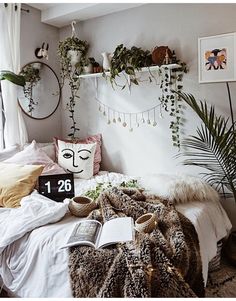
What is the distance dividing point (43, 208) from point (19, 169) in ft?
2.02

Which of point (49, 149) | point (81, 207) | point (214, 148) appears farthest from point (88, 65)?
point (81, 207)

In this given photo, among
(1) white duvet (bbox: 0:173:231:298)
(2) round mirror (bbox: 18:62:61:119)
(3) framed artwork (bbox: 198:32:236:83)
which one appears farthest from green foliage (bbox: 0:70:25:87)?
(3) framed artwork (bbox: 198:32:236:83)

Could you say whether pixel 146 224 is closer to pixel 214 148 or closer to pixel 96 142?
pixel 214 148

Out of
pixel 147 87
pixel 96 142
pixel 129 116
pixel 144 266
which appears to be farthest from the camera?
pixel 96 142

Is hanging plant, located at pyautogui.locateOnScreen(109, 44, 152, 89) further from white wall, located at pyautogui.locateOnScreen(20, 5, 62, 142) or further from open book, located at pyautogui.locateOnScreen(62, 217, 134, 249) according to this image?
open book, located at pyautogui.locateOnScreen(62, 217, 134, 249)

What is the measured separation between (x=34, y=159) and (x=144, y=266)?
1.66 m

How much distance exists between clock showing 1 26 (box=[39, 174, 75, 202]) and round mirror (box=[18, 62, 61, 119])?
1313mm

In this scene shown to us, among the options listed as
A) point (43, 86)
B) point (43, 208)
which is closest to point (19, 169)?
point (43, 208)

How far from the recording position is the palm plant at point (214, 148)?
210cm

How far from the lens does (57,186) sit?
207cm

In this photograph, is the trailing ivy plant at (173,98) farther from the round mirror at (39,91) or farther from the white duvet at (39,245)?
the round mirror at (39,91)

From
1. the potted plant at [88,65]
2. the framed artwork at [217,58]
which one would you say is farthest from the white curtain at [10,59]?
the framed artwork at [217,58]

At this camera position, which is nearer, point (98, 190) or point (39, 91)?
point (98, 190)

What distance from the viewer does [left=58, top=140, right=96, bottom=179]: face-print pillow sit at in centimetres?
290
